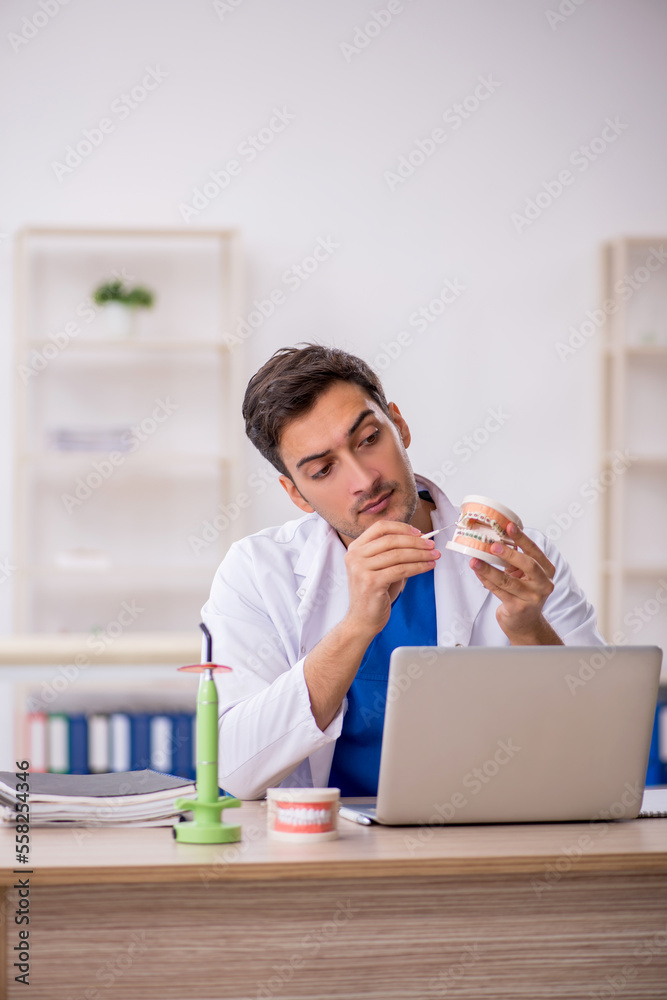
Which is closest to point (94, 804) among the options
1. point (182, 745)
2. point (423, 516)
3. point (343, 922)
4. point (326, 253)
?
point (343, 922)

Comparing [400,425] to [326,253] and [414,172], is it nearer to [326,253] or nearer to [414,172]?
[326,253]

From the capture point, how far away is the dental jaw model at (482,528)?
1.33 metres

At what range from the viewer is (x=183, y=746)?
3.60 metres

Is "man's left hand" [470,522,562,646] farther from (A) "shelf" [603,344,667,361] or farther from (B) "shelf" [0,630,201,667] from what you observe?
(A) "shelf" [603,344,667,361]

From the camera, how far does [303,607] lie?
69.3 inches

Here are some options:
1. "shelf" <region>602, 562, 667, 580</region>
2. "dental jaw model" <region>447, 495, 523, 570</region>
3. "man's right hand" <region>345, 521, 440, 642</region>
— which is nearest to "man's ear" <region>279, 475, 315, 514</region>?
"man's right hand" <region>345, 521, 440, 642</region>

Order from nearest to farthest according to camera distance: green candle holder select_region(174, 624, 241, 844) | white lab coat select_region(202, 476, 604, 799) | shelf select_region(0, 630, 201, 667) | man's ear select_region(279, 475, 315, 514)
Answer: green candle holder select_region(174, 624, 241, 844) → white lab coat select_region(202, 476, 604, 799) → man's ear select_region(279, 475, 315, 514) → shelf select_region(0, 630, 201, 667)

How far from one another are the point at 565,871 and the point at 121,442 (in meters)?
2.97

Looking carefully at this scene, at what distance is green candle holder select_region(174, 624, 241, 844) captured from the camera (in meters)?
1.09

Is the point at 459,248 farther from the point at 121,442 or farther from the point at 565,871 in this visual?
the point at 565,871

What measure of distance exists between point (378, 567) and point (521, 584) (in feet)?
0.68

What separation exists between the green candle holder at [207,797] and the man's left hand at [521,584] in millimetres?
441

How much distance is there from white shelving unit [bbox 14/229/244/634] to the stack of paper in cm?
261

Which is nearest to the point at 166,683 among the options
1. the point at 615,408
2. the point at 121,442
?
the point at 121,442
